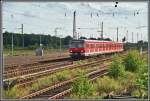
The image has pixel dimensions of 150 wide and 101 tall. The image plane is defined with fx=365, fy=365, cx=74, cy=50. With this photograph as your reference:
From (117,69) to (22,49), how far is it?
30.5 metres

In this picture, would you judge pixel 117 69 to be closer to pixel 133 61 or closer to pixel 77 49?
pixel 133 61

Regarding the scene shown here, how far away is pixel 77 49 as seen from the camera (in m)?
26.5

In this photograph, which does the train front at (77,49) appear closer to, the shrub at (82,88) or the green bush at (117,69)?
the green bush at (117,69)

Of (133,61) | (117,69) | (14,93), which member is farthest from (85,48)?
(14,93)

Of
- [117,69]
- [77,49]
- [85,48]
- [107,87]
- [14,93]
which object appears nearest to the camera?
[14,93]

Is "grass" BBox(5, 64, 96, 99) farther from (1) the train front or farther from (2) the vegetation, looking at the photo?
(1) the train front

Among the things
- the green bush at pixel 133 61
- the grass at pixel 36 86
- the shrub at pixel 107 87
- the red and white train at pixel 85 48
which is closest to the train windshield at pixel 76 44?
the red and white train at pixel 85 48

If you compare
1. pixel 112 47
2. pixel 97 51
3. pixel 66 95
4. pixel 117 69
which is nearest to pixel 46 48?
pixel 112 47

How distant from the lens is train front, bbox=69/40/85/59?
86.1ft

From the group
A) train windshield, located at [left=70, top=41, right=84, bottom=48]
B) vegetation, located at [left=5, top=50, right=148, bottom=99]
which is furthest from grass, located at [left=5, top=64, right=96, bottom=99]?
train windshield, located at [left=70, top=41, right=84, bottom=48]

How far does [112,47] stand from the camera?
3388cm

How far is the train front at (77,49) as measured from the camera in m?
26.2

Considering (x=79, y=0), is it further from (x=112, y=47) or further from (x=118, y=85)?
(x=112, y=47)

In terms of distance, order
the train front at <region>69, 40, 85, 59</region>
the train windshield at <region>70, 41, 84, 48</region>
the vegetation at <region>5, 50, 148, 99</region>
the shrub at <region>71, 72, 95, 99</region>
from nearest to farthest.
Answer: the shrub at <region>71, 72, 95, 99</region> → the vegetation at <region>5, 50, 148, 99</region> → the train front at <region>69, 40, 85, 59</region> → the train windshield at <region>70, 41, 84, 48</region>
